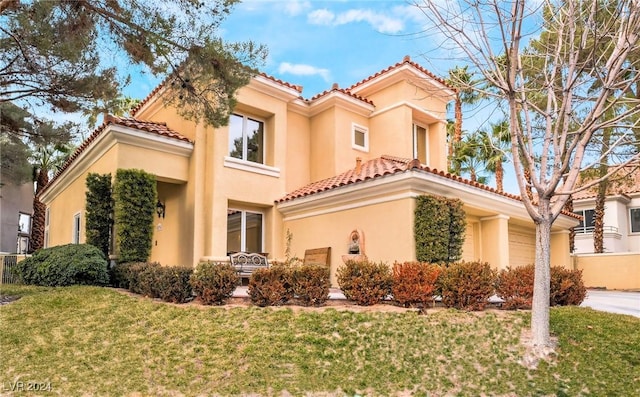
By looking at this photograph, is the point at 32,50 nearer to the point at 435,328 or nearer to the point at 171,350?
the point at 171,350

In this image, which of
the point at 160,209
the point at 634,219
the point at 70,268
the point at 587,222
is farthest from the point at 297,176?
the point at 634,219

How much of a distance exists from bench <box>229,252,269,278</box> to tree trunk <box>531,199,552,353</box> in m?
8.21

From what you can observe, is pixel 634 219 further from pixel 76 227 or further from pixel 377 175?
pixel 76 227

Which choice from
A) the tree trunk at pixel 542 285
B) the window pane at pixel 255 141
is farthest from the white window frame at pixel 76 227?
the tree trunk at pixel 542 285

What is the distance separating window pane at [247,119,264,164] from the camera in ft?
55.0

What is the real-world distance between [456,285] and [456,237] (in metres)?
3.70

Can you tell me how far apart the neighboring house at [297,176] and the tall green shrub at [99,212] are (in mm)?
754

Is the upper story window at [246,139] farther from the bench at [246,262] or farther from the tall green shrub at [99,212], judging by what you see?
the tall green shrub at [99,212]

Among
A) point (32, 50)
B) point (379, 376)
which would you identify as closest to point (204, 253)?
point (32, 50)

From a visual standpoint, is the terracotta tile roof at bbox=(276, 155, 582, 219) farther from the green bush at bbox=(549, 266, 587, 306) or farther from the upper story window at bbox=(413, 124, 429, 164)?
the green bush at bbox=(549, 266, 587, 306)

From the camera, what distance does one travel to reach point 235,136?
Answer: 1636 cm

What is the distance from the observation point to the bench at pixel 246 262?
46.4 feet

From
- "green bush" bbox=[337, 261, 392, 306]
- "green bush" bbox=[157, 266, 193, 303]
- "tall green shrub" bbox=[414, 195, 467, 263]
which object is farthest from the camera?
"tall green shrub" bbox=[414, 195, 467, 263]

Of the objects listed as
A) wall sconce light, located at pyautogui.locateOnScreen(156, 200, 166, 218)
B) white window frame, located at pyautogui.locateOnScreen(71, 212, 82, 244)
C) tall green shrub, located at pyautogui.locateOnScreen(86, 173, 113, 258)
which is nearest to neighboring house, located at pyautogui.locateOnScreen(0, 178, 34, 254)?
white window frame, located at pyautogui.locateOnScreen(71, 212, 82, 244)
